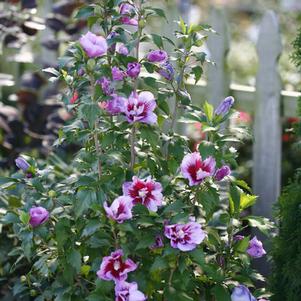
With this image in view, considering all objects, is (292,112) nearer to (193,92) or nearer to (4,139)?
(193,92)

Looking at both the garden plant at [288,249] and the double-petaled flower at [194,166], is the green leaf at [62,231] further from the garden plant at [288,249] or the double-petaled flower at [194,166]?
the garden plant at [288,249]

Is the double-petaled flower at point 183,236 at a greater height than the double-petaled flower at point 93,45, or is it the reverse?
the double-petaled flower at point 93,45

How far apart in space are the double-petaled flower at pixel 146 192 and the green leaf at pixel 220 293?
1.05ft

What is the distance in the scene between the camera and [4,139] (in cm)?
388

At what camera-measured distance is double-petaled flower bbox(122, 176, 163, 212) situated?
2.12 metres

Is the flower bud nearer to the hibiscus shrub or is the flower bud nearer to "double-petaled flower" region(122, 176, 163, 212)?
the hibiscus shrub

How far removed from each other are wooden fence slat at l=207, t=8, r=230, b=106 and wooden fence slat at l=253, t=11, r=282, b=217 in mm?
293

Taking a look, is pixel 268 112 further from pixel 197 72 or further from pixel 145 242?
pixel 145 242

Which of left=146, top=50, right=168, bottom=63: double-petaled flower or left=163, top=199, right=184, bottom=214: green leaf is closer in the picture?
left=163, top=199, right=184, bottom=214: green leaf

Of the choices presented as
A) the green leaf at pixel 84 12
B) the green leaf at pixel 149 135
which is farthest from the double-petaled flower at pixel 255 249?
the green leaf at pixel 84 12

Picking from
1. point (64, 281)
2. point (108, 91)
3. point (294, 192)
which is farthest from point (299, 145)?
point (64, 281)

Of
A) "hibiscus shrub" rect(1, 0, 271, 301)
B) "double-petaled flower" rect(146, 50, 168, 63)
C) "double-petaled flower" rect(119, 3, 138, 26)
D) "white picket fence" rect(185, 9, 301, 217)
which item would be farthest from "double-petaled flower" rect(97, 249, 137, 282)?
"white picket fence" rect(185, 9, 301, 217)

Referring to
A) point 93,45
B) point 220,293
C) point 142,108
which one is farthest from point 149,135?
point 220,293

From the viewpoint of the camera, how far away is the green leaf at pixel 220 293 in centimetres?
218
